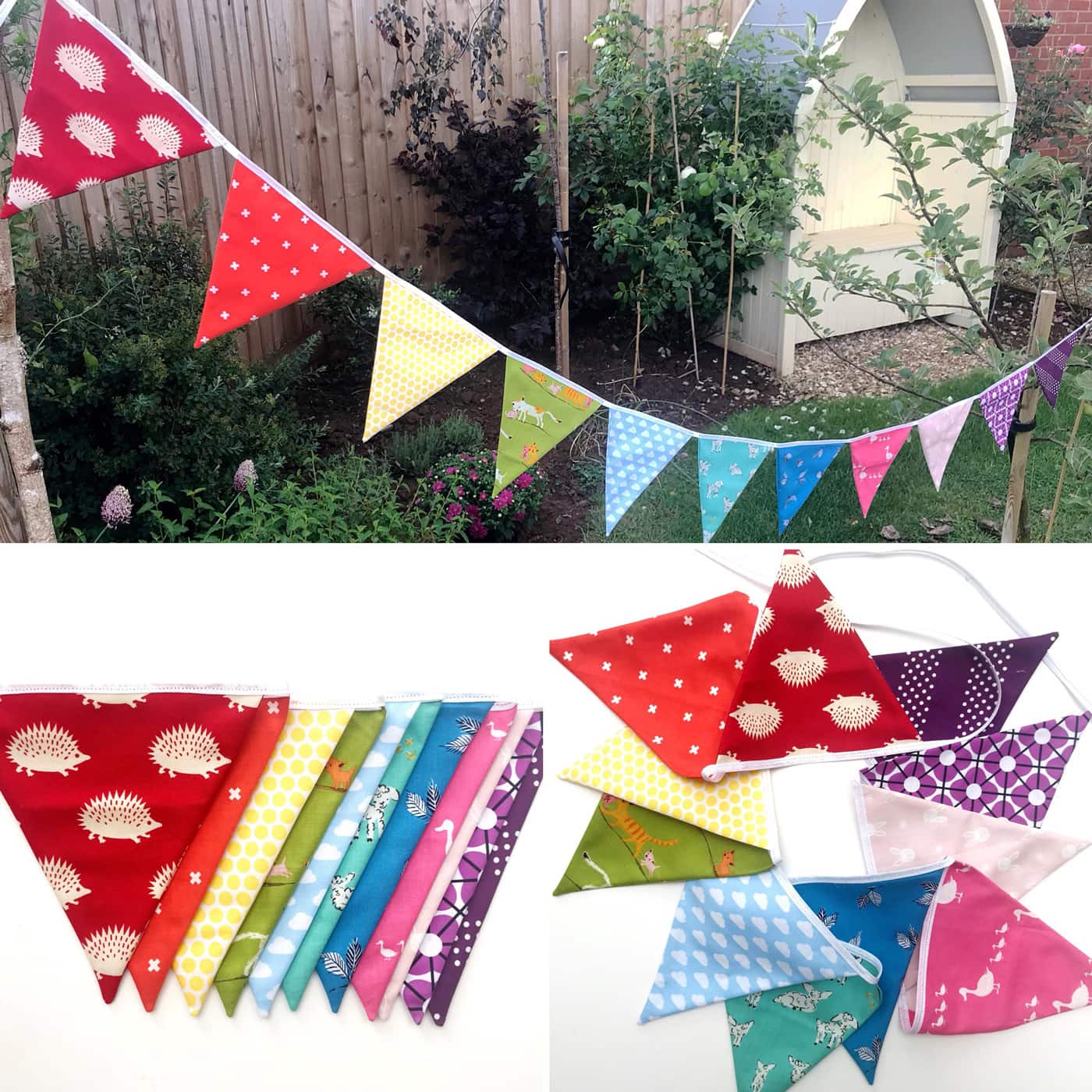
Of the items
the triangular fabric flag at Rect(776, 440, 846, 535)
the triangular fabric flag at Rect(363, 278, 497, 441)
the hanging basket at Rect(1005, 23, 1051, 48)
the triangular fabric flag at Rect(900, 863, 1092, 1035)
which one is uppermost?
the hanging basket at Rect(1005, 23, 1051, 48)

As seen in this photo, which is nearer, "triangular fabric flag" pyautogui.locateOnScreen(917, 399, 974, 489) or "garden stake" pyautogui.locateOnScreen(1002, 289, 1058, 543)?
"triangular fabric flag" pyautogui.locateOnScreen(917, 399, 974, 489)

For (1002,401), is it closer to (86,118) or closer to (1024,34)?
(86,118)

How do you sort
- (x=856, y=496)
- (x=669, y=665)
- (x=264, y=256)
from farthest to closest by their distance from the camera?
(x=856, y=496) → (x=264, y=256) → (x=669, y=665)

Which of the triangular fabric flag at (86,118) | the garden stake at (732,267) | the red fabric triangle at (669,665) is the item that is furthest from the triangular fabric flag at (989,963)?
the garden stake at (732,267)

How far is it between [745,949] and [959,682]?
37cm

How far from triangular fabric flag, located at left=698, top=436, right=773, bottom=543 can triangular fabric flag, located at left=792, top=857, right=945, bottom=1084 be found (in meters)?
0.93

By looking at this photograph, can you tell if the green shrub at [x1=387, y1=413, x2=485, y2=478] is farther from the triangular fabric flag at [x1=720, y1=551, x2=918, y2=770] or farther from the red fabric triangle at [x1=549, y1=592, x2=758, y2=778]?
the triangular fabric flag at [x1=720, y1=551, x2=918, y2=770]

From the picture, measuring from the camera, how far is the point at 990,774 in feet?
3.28

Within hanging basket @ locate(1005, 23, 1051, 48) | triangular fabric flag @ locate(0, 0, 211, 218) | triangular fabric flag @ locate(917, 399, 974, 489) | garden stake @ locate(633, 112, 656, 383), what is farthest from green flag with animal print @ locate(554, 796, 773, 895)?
hanging basket @ locate(1005, 23, 1051, 48)

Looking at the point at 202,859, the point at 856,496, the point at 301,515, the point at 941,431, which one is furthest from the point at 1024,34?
the point at 202,859

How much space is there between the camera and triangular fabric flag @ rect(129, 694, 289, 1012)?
985 millimetres

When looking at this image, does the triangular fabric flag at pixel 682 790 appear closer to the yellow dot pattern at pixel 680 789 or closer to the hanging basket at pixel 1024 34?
the yellow dot pattern at pixel 680 789

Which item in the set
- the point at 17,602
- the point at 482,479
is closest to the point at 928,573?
the point at 17,602

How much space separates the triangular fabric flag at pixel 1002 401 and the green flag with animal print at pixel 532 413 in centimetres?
83
